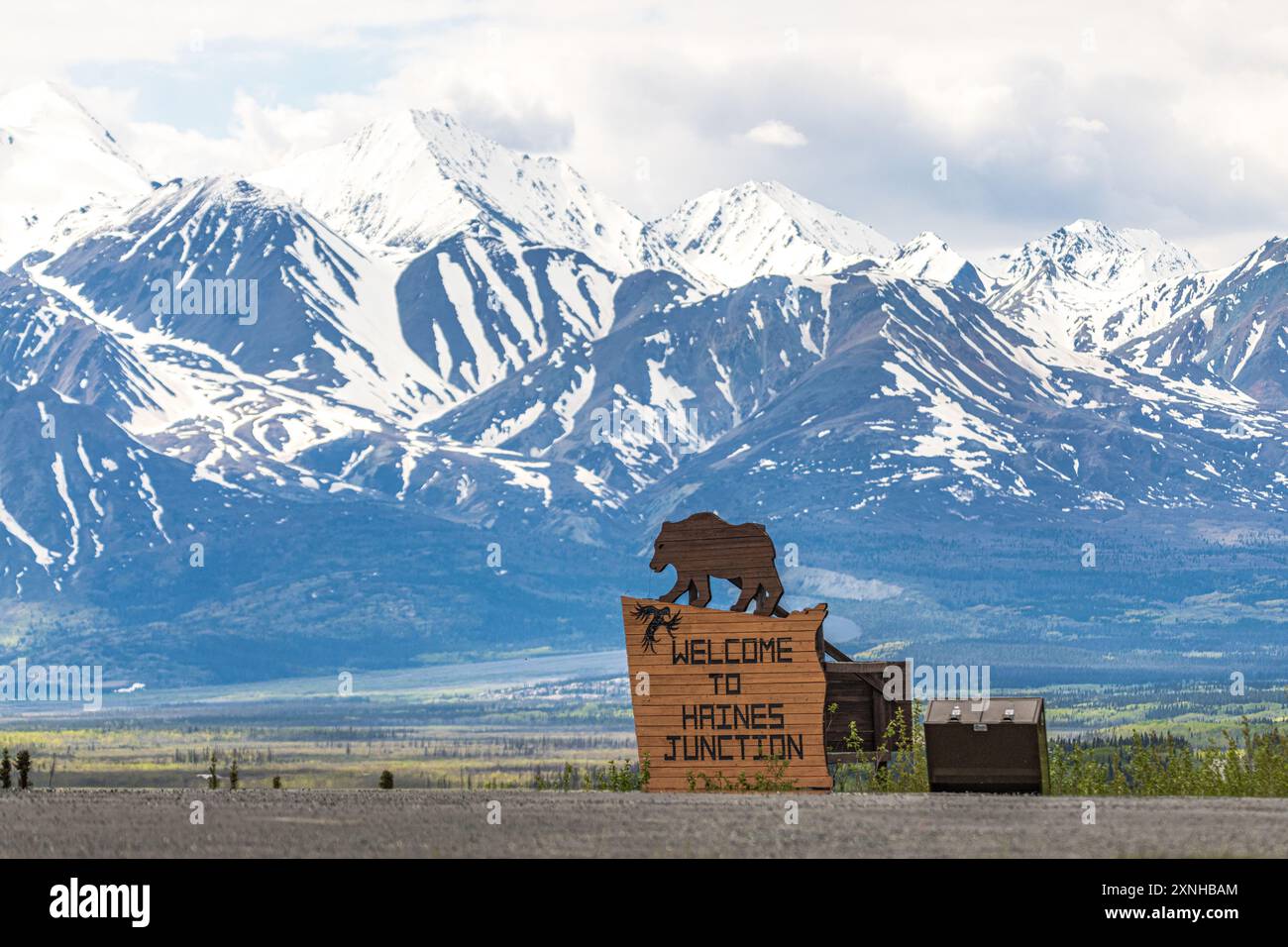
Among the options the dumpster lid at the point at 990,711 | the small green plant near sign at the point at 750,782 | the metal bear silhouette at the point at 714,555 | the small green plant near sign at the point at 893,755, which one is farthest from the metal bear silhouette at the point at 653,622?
the dumpster lid at the point at 990,711

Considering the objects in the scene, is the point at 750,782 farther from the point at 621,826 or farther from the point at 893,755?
the point at 621,826

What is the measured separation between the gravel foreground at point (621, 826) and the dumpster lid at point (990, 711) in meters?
1.46

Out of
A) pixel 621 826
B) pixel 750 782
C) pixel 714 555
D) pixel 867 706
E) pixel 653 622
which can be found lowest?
pixel 621 826

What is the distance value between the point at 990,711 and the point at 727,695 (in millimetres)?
6443

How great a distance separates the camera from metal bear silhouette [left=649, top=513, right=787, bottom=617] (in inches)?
1667

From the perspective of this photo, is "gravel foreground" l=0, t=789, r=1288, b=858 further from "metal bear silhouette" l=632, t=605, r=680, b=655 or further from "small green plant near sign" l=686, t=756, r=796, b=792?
"metal bear silhouette" l=632, t=605, r=680, b=655

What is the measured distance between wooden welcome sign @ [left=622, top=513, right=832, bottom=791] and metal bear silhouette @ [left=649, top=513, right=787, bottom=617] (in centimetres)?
111

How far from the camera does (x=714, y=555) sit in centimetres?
4259

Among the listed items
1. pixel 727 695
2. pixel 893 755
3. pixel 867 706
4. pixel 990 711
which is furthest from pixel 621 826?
pixel 893 755

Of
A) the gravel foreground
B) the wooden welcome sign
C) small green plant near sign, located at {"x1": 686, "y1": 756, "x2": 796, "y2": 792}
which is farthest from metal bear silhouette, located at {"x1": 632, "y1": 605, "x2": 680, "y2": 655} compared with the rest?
the gravel foreground

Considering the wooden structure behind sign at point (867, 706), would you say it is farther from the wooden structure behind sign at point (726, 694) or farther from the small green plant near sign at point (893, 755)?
the wooden structure behind sign at point (726, 694)
